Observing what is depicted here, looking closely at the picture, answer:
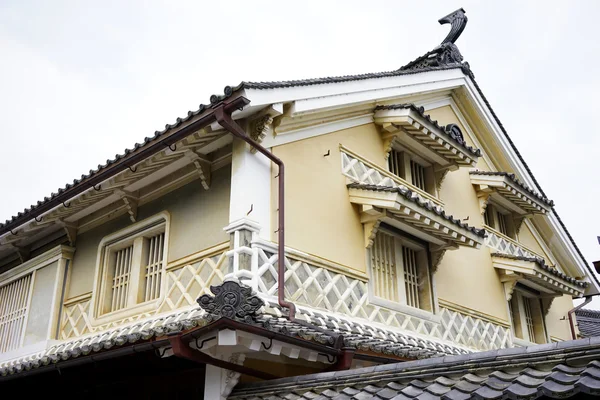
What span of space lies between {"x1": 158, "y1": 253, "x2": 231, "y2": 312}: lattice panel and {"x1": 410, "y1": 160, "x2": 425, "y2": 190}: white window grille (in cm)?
609

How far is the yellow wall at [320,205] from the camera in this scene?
407 inches

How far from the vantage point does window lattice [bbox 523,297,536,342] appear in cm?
1681

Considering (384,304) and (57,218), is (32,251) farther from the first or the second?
(384,304)

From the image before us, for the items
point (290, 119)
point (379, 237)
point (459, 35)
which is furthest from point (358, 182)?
point (459, 35)

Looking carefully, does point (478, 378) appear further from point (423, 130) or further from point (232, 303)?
point (423, 130)

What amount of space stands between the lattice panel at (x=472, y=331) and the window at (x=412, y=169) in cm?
295

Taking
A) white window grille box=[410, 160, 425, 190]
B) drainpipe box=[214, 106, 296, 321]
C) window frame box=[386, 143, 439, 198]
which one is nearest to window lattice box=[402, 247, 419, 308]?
window frame box=[386, 143, 439, 198]

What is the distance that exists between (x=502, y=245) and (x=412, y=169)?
394 cm

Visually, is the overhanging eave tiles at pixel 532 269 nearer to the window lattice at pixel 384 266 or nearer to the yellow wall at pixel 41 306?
the window lattice at pixel 384 266

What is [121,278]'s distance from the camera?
39.3 feet

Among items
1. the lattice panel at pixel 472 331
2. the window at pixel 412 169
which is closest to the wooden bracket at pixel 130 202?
the window at pixel 412 169

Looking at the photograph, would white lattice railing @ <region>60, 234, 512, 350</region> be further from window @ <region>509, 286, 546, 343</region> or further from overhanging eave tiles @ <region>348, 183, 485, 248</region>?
window @ <region>509, 286, 546, 343</region>

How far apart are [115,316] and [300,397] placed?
18.8 feet

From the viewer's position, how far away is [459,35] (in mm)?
17531
